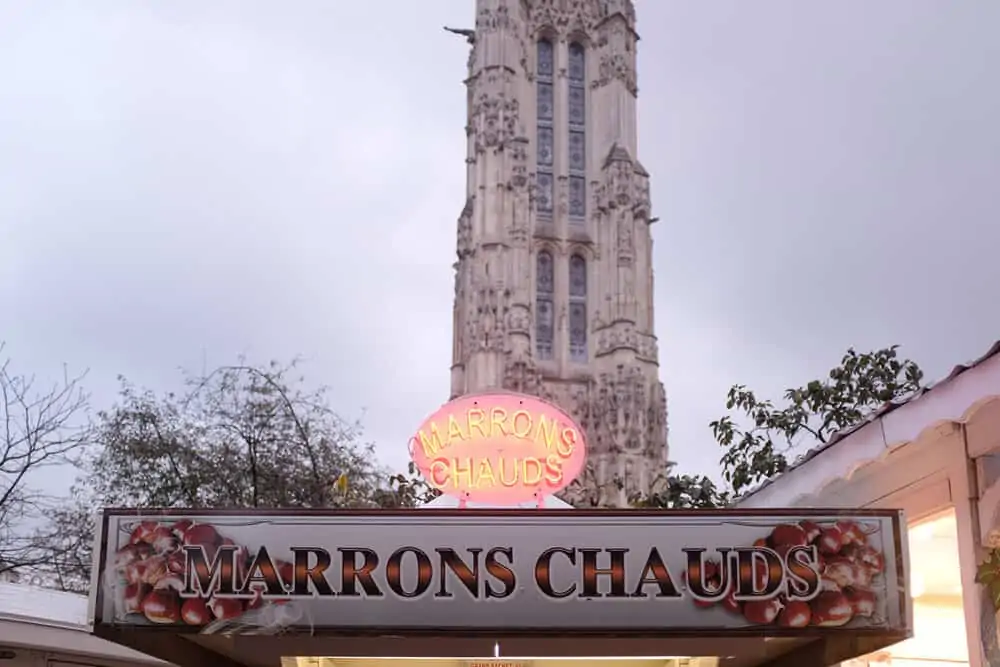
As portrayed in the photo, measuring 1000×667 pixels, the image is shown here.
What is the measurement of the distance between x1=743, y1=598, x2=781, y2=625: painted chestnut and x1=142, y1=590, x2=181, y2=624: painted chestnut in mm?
3091

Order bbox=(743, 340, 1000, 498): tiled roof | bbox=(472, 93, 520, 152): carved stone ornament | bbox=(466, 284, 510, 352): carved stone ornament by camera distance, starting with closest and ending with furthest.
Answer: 1. bbox=(743, 340, 1000, 498): tiled roof
2. bbox=(466, 284, 510, 352): carved stone ornament
3. bbox=(472, 93, 520, 152): carved stone ornament

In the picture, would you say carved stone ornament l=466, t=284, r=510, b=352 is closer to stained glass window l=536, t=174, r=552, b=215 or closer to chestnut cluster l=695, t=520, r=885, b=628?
stained glass window l=536, t=174, r=552, b=215

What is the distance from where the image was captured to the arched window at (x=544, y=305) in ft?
204

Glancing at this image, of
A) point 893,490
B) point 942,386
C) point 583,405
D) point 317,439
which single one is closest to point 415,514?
point 942,386

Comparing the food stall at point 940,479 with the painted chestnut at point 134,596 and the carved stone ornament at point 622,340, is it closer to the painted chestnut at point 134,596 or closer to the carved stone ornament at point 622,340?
the painted chestnut at point 134,596

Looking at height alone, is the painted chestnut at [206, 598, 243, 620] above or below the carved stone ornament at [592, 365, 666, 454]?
below

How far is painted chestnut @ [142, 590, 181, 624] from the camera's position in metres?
6.29

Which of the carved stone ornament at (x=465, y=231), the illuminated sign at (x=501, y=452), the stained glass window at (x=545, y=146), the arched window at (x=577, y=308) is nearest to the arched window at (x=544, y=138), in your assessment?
the stained glass window at (x=545, y=146)

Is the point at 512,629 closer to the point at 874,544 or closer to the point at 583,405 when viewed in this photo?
the point at 874,544

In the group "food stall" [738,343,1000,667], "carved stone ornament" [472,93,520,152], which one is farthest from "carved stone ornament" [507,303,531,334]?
"food stall" [738,343,1000,667]

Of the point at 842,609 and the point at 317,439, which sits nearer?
the point at 842,609

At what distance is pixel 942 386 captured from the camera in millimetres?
6391

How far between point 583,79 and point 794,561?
6125 cm

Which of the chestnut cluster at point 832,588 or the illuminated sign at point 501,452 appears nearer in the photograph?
the chestnut cluster at point 832,588
